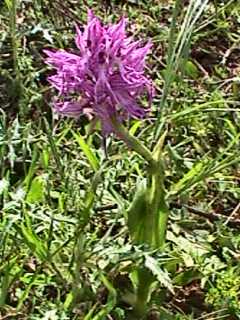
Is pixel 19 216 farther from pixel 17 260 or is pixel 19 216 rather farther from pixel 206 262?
pixel 206 262

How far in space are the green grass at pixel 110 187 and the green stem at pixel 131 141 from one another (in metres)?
0.09

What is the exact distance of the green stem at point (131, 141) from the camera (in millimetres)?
1405

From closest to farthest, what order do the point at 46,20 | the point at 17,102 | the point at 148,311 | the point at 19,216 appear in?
the point at 19,216
the point at 148,311
the point at 17,102
the point at 46,20

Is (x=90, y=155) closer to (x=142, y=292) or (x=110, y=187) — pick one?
(x=110, y=187)

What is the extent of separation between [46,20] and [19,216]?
87cm

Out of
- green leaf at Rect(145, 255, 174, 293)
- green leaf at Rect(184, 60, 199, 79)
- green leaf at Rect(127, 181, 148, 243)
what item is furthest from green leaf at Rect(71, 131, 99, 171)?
green leaf at Rect(184, 60, 199, 79)

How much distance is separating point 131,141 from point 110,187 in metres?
0.30

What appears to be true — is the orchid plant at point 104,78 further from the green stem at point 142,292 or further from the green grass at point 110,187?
the green stem at point 142,292

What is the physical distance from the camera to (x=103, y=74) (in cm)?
134

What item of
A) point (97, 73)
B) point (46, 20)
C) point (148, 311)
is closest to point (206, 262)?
point (148, 311)

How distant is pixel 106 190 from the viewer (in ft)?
5.71

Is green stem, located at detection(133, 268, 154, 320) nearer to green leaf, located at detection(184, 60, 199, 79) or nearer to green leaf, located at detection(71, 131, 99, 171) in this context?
green leaf, located at detection(71, 131, 99, 171)

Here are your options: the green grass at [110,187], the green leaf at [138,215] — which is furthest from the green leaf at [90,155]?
the green leaf at [138,215]

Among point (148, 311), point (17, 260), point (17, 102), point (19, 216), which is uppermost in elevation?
point (17, 102)
